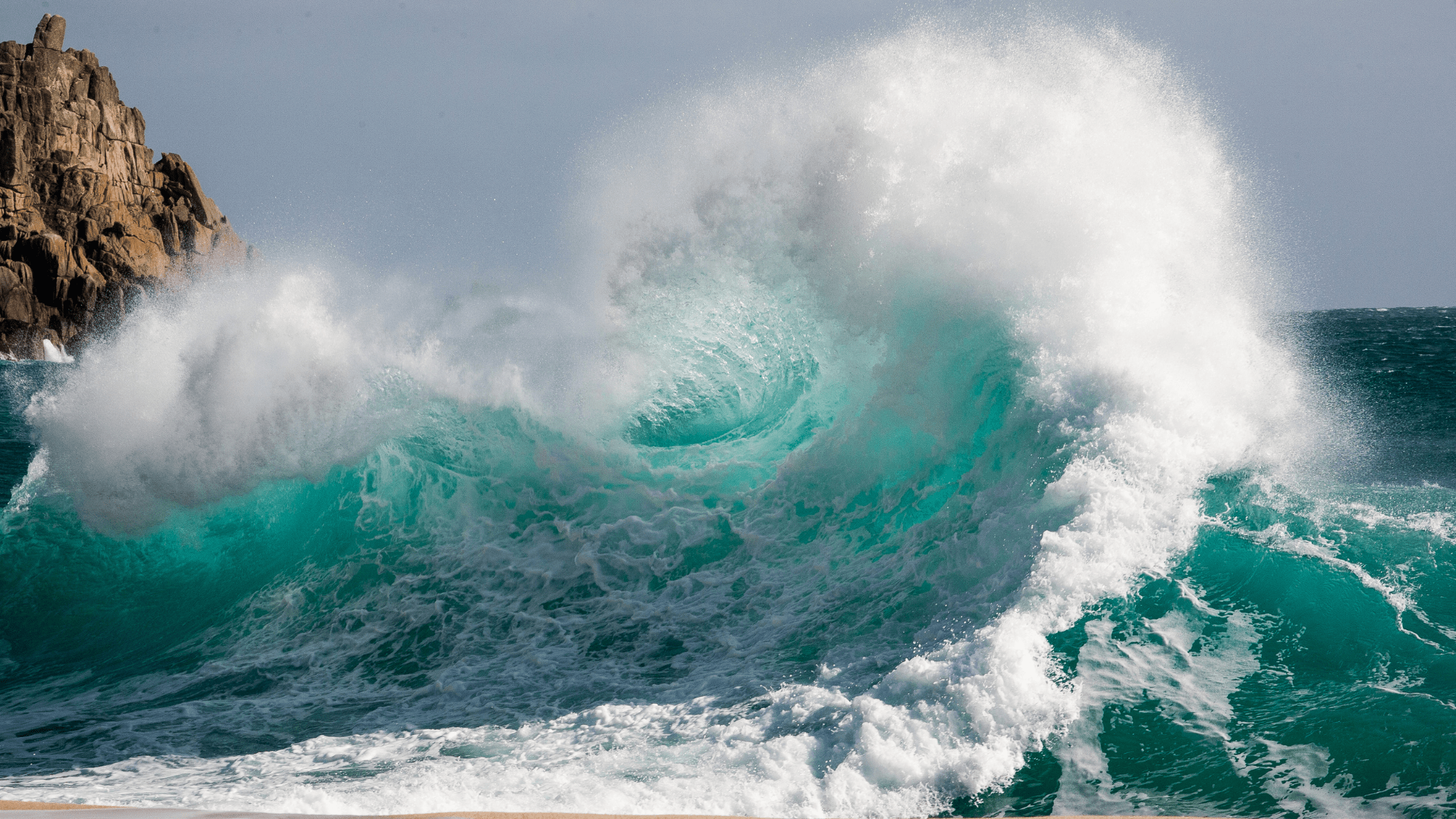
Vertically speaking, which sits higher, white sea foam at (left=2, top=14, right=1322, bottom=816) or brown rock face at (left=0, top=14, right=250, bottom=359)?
brown rock face at (left=0, top=14, right=250, bottom=359)

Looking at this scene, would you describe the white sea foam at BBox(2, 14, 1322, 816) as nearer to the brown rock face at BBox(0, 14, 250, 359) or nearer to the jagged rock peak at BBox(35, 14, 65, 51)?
the brown rock face at BBox(0, 14, 250, 359)

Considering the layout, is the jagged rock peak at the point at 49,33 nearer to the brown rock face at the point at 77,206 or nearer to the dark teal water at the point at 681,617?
the brown rock face at the point at 77,206

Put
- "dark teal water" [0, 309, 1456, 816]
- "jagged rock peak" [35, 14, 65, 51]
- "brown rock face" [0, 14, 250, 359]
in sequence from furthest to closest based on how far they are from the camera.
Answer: "jagged rock peak" [35, 14, 65, 51] < "brown rock face" [0, 14, 250, 359] < "dark teal water" [0, 309, 1456, 816]

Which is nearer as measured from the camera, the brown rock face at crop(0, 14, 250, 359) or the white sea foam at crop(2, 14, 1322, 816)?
the white sea foam at crop(2, 14, 1322, 816)

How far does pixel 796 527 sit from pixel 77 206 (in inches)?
2834

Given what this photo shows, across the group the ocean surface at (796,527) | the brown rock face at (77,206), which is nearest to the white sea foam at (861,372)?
the ocean surface at (796,527)

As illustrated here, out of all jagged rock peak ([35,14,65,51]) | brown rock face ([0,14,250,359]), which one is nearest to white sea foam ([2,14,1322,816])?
brown rock face ([0,14,250,359])

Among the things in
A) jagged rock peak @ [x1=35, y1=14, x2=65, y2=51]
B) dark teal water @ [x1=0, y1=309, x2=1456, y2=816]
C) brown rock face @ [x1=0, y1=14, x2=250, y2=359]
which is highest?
jagged rock peak @ [x1=35, y1=14, x2=65, y2=51]

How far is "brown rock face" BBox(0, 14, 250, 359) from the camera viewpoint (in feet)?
185

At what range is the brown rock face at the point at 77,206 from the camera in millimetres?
56375

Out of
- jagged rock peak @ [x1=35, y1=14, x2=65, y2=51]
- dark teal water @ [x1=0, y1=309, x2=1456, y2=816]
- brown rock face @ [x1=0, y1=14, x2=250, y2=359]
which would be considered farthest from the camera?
jagged rock peak @ [x1=35, y1=14, x2=65, y2=51]

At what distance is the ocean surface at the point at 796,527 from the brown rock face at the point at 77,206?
186 ft

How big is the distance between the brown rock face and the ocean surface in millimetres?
56664

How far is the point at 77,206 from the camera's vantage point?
62.2 metres
